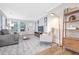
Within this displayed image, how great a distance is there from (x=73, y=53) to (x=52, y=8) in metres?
1.10

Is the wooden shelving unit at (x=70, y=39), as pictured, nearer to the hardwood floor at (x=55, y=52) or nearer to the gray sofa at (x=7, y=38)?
the hardwood floor at (x=55, y=52)

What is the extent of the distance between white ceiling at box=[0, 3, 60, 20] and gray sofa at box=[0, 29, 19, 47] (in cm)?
37

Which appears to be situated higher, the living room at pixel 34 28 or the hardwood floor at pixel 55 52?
the living room at pixel 34 28

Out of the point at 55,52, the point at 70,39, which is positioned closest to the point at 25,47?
the point at 55,52

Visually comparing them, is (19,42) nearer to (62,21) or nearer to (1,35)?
(1,35)

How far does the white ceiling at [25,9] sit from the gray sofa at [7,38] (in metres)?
0.37

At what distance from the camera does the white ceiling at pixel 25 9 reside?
184 cm

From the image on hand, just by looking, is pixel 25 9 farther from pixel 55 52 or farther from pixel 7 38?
pixel 55 52

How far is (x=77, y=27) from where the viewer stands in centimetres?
186

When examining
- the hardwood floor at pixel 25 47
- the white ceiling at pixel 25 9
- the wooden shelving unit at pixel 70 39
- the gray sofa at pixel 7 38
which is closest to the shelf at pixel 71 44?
the wooden shelving unit at pixel 70 39

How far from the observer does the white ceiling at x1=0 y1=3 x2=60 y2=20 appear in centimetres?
184

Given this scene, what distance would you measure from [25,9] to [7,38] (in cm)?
77

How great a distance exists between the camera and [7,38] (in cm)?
198

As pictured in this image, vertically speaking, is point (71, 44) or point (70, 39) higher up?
point (70, 39)
